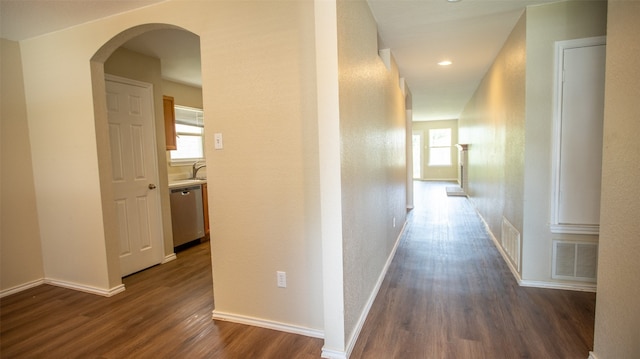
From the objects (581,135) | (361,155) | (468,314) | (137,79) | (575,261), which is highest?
(137,79)

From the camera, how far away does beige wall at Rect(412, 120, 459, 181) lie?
39.5 ft

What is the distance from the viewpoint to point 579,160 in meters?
2.65

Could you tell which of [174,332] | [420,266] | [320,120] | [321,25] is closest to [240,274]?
[174,332]

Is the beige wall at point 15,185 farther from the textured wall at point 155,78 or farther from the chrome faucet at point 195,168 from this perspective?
the chrome faucet at point 195,168

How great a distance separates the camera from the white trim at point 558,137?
2.58 metres

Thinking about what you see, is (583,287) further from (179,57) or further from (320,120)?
(179,57)

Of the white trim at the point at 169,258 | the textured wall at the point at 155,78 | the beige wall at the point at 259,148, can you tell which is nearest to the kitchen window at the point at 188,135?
the textured wall at the point at 155,78

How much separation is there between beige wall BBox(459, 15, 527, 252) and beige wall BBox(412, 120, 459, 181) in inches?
281

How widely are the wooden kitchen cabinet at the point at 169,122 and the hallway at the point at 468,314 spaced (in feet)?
10.4

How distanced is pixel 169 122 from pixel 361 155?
304cm

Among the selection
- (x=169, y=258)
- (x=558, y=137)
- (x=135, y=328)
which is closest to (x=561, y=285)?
(x=558, y=137)

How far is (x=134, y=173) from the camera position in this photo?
11.4ft

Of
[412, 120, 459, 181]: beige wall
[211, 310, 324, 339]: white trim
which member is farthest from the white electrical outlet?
[412, 120, 459, 181]: beige wall

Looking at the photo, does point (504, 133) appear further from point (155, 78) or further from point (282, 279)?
point (155, 78)
